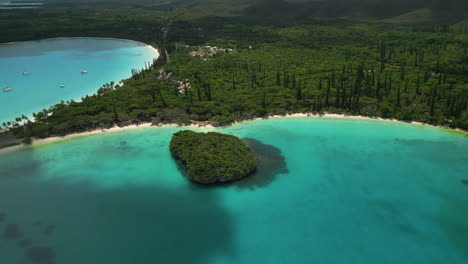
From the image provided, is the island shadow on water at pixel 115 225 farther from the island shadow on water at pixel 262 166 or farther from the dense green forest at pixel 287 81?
the dense green forest at pixel 287 81

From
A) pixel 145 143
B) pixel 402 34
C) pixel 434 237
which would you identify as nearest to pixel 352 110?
pixel 434 237

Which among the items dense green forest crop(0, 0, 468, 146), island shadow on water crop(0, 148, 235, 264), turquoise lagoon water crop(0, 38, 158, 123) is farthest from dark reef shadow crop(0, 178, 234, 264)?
turquoise lagoon water crop(0, 38, 158, 123)

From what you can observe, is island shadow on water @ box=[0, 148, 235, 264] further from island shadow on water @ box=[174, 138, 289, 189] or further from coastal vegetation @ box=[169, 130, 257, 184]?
island shadow on water @ box=[174, 138, 289, 189]

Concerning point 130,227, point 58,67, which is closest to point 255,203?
point 130,227

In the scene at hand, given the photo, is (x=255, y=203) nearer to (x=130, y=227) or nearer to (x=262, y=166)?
(x=262, y=166)

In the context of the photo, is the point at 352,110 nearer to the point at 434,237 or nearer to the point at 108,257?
the point at 434,237

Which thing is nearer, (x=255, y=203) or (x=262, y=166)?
(x=255, y=203)

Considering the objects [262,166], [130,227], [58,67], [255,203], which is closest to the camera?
[130,227]
